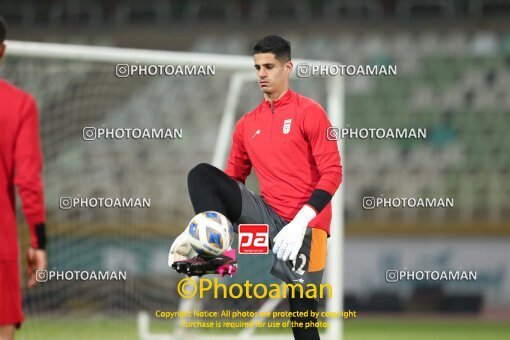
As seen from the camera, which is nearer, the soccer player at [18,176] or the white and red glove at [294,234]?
the soccer player at [18,176]

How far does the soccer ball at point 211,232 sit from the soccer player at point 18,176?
2.17 feet

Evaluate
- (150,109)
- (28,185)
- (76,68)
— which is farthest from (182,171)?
(28,185)

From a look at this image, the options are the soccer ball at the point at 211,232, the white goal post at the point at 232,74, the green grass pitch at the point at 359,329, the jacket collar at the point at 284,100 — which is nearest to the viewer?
the soccer ball at the point at 211,232

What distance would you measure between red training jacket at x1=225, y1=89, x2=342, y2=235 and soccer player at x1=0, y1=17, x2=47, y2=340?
96 centimetres

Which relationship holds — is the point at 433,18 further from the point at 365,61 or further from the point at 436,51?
the point at 365,61

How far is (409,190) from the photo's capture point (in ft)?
42.8

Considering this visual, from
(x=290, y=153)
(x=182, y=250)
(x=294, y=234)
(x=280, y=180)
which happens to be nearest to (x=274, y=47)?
(x=290, y=153)

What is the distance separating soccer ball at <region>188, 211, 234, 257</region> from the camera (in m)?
4.07

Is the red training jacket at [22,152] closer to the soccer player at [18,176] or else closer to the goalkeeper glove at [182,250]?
the soccer player at [18,176]

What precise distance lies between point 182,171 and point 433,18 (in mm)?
5905

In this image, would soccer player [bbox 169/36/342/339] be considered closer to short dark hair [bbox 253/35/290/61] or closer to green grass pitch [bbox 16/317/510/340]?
short dark hair [bbox 253/35/290/61]

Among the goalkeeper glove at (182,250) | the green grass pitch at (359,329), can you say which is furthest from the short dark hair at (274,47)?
the green grass pitch at (359,329)

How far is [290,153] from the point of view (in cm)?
420

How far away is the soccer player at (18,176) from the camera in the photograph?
3.76 m
